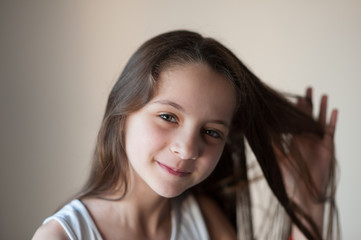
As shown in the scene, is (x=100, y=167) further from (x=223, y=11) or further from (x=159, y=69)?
(x=223, y=11)

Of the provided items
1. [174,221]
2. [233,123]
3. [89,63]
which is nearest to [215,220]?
[174,221]

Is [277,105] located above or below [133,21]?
below

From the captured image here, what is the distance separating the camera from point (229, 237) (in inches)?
39.9

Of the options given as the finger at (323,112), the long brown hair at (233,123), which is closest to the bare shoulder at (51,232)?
the long brown hair at (233,123)

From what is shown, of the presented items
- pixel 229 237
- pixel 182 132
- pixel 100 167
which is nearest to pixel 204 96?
pixel 182 132

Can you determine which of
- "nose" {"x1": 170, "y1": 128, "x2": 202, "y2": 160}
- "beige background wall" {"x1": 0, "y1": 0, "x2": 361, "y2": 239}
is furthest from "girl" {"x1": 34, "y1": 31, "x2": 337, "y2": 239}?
"beige background wall" {"x1": 0, "y1": 0, "x2": 361, "y2": 239}

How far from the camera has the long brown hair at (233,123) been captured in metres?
0.81

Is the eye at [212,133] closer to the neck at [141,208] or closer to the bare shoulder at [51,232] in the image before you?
the neck at [141,208]

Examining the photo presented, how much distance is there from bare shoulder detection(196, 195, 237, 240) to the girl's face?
24 cm

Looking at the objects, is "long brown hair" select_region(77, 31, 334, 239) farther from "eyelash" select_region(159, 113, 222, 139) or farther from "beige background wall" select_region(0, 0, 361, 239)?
"beige background wall" select_region(0, 0, 361, 239)

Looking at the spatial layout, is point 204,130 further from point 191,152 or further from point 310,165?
point 310,165

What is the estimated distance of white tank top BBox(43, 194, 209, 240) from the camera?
81cm

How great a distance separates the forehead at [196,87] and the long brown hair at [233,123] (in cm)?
1

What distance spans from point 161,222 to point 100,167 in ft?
0.60
